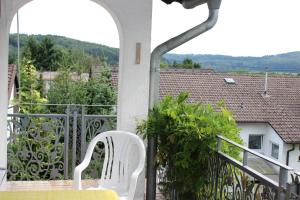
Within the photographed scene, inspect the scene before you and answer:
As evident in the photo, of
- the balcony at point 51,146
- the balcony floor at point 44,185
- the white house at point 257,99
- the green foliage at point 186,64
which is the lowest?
the balcony floor at point 44,185

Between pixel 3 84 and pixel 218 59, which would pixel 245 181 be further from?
pixel 218 59

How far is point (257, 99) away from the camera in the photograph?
200 inches

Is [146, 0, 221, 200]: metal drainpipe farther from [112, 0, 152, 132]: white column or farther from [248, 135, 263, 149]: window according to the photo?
[248, 135, 263, 149]: window

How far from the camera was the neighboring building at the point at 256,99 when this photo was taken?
404 centimetres

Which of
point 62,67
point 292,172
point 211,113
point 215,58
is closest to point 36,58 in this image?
point 62,67

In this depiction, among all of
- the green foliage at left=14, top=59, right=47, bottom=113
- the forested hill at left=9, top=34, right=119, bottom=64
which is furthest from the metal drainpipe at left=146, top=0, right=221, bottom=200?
the green foliage at left=14, top=59, right=47, bottom=113

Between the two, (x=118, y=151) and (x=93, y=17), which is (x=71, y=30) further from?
(x=118, y=151)

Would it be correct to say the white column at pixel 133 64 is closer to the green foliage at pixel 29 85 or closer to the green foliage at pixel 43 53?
the green foliage at pixel 29 85

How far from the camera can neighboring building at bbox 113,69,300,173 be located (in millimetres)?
4035

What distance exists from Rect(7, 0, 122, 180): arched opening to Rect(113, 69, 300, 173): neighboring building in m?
0.88

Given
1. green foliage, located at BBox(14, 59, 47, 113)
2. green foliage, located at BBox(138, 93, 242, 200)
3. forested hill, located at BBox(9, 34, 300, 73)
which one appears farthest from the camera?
green foliage, located at BBox(14, 59, 47, 113)

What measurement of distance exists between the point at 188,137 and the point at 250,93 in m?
2.11

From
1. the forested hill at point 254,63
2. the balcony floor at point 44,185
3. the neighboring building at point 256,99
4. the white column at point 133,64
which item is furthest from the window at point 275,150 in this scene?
the balcony floor at point 44,185

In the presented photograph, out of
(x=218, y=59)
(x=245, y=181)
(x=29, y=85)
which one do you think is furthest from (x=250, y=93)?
(x=29, y=85)
